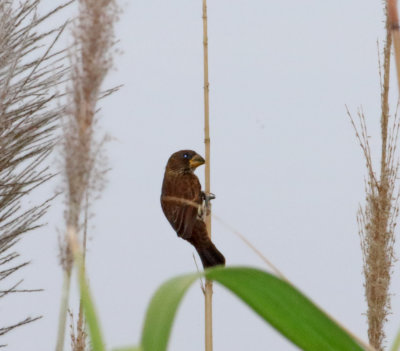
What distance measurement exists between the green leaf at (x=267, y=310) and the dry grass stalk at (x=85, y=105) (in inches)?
4.2

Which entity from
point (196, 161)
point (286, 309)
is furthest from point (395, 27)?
point (196, 161)

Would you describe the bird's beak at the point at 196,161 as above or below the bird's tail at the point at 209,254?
above

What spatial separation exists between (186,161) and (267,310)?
163 cm

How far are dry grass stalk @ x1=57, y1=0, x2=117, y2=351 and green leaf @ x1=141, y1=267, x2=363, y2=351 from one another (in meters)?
0.11

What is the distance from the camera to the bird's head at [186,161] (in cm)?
258

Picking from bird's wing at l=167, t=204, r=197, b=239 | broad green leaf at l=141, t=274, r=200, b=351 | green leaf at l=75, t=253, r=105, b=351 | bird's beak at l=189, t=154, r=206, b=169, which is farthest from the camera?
bird's beak at l=189, t=154, r=206, b=169

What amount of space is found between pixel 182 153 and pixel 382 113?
677mm

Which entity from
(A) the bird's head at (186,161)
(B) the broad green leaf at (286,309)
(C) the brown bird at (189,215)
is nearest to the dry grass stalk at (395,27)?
(B) the broad green leaf at (286,309)

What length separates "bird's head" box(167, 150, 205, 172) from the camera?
2.58 m

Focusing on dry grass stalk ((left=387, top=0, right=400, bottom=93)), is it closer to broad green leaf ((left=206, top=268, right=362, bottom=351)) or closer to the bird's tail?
broad green leaf ((left=206, top=268, right=362, bottom=351))

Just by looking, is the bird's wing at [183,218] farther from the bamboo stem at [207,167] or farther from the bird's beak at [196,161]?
the bamboo stem at [207,167]

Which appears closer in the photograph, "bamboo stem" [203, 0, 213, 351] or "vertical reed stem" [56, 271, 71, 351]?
"vertical reed stem" [56, 271, 71, 351]

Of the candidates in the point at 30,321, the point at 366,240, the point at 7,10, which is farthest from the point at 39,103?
the point at 366,240

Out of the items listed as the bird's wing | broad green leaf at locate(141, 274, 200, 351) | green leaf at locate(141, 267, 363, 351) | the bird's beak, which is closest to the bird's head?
the bird's beak
